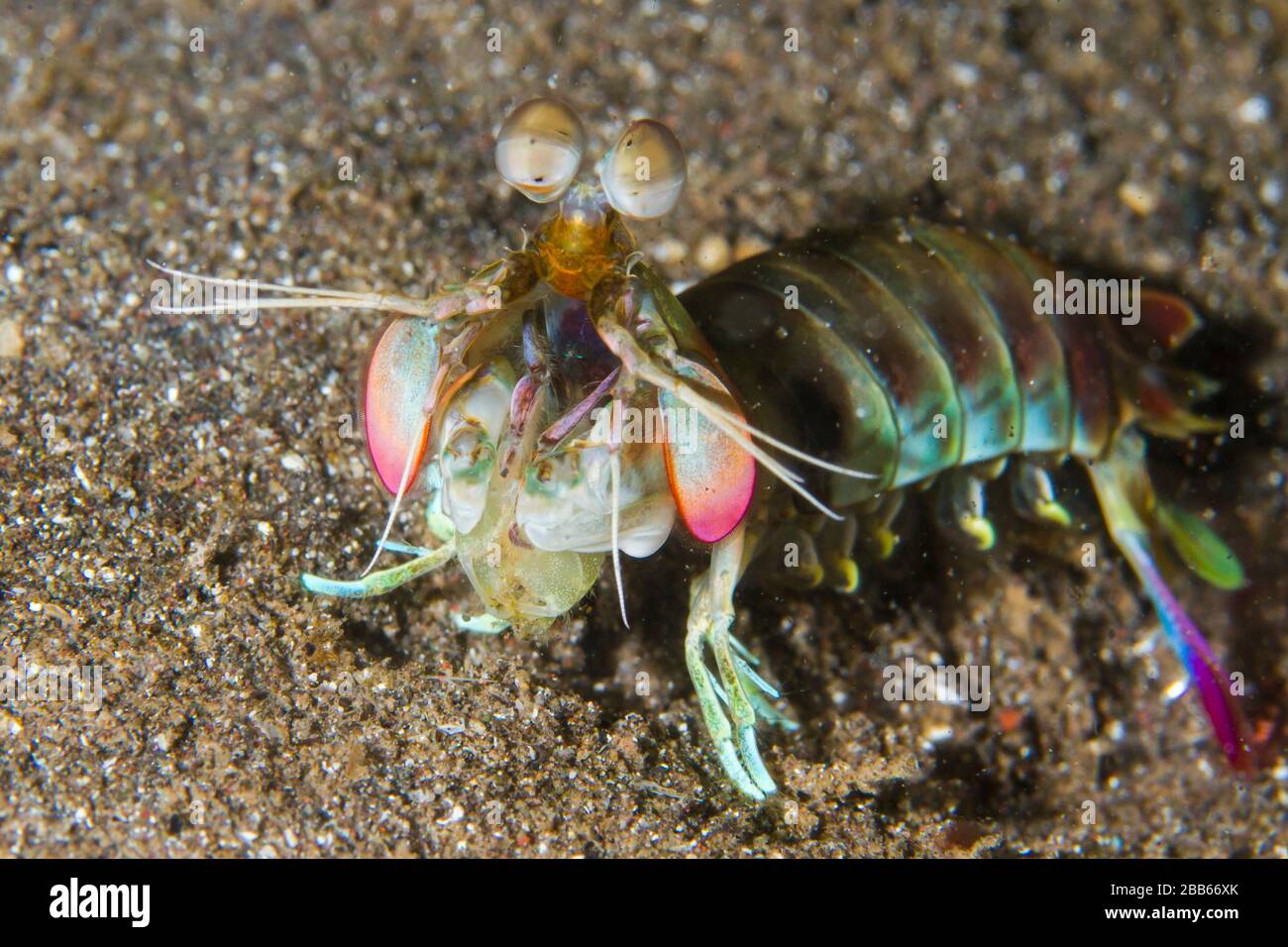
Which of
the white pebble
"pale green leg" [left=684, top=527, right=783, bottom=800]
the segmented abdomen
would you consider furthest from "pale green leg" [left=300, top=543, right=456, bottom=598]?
the white pebble

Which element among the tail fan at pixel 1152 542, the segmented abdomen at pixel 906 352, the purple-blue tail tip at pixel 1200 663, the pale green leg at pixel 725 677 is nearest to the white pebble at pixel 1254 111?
the segmented abdomen at pixel 906 352

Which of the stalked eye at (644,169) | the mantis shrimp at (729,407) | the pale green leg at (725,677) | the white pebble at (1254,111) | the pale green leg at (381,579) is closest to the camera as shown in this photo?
the stalked eye at (644,169)

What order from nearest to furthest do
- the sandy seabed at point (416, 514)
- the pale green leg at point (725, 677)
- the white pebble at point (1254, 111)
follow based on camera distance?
the sandy seabed at point (416, 514) → the pale green leg at point (725, 677) → the white pebble at point (1254, 111)

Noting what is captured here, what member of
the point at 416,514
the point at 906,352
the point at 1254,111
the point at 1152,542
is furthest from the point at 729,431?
the point at 1254,111

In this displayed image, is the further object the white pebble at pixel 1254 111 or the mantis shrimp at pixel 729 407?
the white pebble at pixel 1254 111

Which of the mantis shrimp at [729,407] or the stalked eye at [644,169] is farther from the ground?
the stalked eye at [644,169]

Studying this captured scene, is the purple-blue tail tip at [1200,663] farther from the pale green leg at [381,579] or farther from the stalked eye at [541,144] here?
the stalked eye at [541,144]

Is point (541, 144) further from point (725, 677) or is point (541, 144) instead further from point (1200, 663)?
point (1200, 663)
